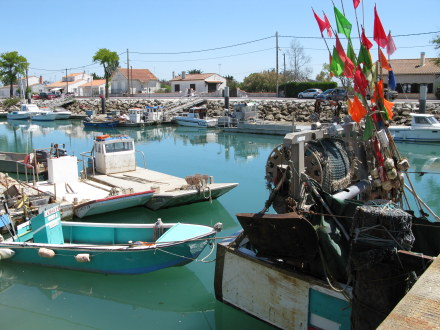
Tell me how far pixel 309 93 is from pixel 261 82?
18.3 metres

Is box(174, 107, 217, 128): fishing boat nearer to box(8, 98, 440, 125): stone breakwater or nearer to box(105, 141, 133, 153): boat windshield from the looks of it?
box(8, 98, 440, 125): stone breakwater

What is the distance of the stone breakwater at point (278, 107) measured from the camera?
34750mm

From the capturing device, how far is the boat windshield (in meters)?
16.1

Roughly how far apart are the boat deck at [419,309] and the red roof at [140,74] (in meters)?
80.0

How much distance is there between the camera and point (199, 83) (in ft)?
232

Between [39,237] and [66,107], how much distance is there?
60.0 metres

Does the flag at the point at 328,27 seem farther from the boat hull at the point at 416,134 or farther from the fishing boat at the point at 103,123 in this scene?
the fishing boat at the point at 103,123

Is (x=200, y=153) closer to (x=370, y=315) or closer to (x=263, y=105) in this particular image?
(x=263, y=105)

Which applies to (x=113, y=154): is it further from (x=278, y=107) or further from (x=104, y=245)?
(x=278, y=107)

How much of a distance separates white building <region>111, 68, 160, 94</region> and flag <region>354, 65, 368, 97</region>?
76.0 meters

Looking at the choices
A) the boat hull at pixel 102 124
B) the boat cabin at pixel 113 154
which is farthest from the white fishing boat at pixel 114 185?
the boat hull at pixel 102 124

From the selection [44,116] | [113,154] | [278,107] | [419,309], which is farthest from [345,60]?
[44,116]

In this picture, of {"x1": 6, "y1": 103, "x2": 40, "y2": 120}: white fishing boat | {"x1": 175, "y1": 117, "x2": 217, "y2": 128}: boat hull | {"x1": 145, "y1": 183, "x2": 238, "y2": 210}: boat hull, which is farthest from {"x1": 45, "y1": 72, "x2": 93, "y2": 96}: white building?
{"x1": 145, "y1": 183, "x2": 238, "y2": 210}: boat hull

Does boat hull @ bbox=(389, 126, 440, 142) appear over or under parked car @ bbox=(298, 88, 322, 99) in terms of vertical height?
under
